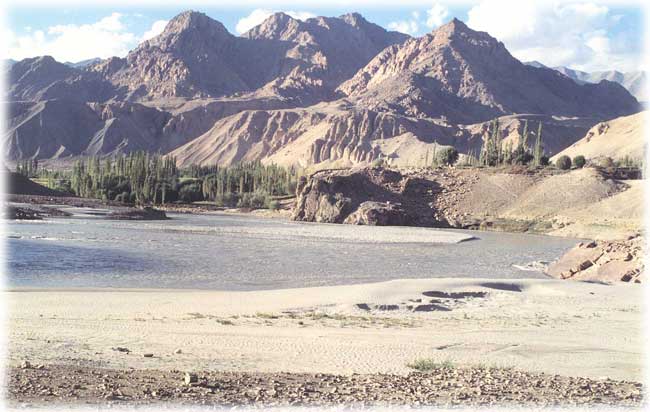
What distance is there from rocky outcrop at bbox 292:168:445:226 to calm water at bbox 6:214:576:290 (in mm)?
20029

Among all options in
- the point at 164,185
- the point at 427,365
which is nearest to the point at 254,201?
the point at 164,185

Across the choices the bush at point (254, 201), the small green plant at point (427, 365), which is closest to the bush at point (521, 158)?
the bush at point (254, 201)

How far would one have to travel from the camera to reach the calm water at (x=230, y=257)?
81.9ft

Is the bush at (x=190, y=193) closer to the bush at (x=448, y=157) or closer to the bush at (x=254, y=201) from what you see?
the bush at (x=254, y=201)

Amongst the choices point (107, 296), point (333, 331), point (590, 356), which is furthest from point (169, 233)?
point (590, 356)

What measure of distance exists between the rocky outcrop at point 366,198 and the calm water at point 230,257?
20029 mm

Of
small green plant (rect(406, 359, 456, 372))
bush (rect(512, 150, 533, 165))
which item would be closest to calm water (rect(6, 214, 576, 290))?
small green plant (rect(406, 359, 456, 372))

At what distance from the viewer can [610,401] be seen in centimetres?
943

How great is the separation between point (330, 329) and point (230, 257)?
1950 cm

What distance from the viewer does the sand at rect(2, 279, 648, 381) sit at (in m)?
11.9

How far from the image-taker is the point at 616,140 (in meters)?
135

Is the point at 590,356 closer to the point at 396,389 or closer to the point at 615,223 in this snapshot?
the point at 396,389

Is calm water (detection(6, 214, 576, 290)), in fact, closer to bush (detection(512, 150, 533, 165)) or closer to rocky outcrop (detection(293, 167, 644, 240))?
rocky outcrop (detection(293, 167, 644, 240))

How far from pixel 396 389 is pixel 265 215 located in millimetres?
79596
